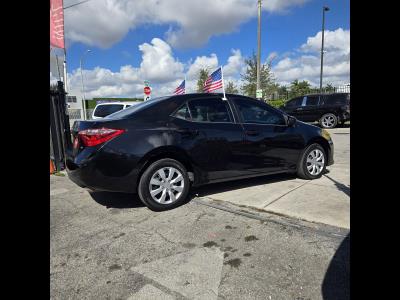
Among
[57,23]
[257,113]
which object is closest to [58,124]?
[57,23]

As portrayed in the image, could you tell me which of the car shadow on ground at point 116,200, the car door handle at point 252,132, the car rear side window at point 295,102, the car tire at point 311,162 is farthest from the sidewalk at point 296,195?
the car rear side window at point 295,102

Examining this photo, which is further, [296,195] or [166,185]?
[296,195]

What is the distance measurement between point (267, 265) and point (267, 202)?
160 cm

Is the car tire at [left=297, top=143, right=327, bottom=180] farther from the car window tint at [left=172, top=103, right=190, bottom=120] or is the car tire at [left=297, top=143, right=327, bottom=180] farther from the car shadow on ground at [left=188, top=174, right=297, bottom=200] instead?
the car window tint at [left=172, top=103, right=190, bottom=120]

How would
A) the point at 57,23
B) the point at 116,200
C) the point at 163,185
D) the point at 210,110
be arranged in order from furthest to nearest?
the point at 57,23 < the point at 116,200 < the point at 210,110 < the point at 163,185

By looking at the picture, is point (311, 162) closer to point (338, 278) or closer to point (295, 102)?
point (338, 278)

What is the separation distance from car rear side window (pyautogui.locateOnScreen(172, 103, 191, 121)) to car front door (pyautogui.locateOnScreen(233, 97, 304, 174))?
849 millimetres

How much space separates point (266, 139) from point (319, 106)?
1110 cm

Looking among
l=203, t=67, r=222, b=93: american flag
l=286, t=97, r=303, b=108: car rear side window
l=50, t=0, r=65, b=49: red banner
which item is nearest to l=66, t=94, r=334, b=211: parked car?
l=203, t=67, r=222, b=93: american flag

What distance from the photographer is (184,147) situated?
4.15 meters

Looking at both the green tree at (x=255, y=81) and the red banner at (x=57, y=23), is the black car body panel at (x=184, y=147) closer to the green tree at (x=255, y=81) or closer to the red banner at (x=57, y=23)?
the red banner at (x=57, y=23)

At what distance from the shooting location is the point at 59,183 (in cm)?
597
